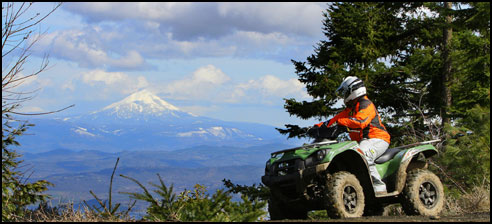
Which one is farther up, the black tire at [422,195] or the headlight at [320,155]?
the headlight at [320,155]

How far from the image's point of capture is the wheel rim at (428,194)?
913cm

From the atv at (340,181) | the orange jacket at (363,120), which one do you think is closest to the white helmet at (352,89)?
the orange jacket at (363,120)

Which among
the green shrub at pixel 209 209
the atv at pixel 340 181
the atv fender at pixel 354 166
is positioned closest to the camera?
the green shrub at pixel 209 209

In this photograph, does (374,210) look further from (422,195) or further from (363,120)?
(363,120)

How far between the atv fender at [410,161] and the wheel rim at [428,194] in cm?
36

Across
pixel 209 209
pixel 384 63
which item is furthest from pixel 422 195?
pixel 384 63

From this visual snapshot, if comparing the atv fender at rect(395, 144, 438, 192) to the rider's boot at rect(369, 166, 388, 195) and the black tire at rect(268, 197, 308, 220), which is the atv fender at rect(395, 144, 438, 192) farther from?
the black tire at rect(268, 197, 308, 220)

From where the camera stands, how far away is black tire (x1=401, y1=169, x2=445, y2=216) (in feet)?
29.1

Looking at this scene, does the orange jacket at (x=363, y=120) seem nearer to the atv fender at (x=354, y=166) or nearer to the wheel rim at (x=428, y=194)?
the atv fender at (x=354, y=166)

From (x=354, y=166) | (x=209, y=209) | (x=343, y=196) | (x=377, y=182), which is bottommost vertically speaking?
(x=209, y=209)

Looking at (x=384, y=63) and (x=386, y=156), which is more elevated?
(x=384, y=63)

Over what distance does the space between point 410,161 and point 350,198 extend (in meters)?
1.71

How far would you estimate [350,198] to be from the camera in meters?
8.12

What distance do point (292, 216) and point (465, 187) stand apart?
700 cm
